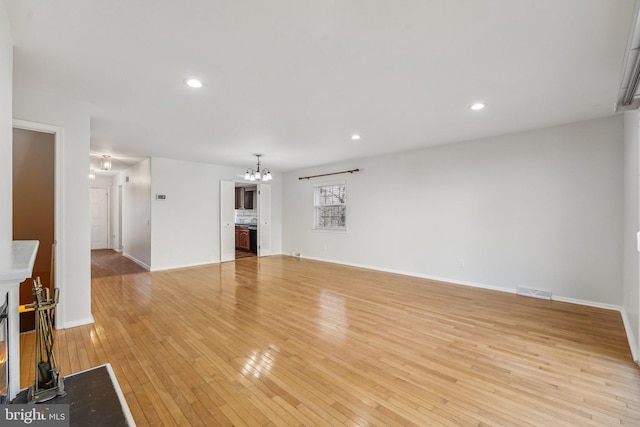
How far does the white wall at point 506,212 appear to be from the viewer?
370 centimetres

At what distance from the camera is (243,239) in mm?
9281

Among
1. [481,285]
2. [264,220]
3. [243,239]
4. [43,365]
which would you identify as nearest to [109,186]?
[243,239]

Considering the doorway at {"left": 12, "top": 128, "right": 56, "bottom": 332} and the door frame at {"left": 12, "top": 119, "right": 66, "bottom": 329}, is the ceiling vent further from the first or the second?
the doorway at {"left": 12, "top": 128, "right": 56, "bottom": 332}

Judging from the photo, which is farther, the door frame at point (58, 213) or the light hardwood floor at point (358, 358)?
the door frame at point (58, 213)

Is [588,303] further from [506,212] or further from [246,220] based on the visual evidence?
[246,220]

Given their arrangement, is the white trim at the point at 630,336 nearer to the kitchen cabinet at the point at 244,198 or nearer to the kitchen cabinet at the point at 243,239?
the kitchen cabinet at the point at 243,239

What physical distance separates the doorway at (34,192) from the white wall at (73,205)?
99 centimetres

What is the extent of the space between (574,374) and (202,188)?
23.0ft

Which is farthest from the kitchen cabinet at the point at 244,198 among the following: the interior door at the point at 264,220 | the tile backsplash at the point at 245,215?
the interior door at the point at 264,220

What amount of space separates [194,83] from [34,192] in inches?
125

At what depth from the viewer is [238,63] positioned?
2322 millimetres

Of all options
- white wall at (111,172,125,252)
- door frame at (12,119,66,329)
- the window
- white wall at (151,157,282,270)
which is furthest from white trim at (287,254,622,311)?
white wall at (111,172,125,252)

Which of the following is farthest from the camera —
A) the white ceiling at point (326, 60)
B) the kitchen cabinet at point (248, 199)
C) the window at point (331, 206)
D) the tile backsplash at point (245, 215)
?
the tile backsplash at point (245, 215)

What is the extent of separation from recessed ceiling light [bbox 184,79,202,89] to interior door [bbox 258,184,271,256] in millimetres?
5294
